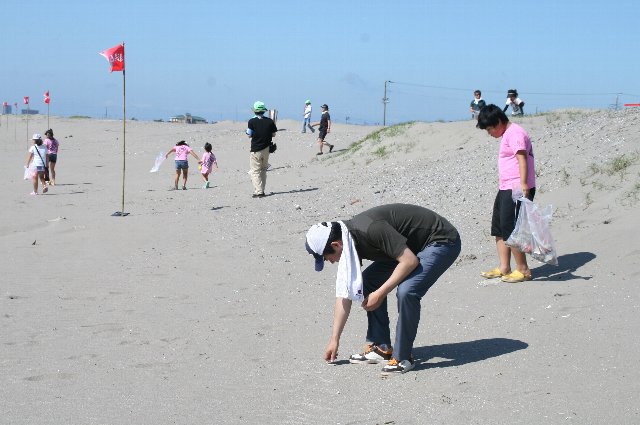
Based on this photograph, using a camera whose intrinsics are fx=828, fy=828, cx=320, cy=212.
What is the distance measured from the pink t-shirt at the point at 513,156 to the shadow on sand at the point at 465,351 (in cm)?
230

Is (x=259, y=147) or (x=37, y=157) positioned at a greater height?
(x=259, y=147)

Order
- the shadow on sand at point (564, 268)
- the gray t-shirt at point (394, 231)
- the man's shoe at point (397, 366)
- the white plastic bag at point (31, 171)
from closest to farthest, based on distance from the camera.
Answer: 1. the gray t-shirt at point (394, 231)
2. the man's shoe at point (397, 366)
3. the shadow on sand at point (564, 268)
4. the white plastic bag at point (31, 171)

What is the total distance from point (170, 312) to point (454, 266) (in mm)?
3601

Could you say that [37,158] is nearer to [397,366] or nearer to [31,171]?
[31,171]

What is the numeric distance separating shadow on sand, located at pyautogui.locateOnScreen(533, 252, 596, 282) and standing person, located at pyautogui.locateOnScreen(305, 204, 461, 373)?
9.19 feet

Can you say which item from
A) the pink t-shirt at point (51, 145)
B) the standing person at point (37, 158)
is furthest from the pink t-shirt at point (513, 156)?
the pink t-shirt at point (51, 145)

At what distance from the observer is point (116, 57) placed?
16.2 m

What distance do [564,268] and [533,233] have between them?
85 centimetres

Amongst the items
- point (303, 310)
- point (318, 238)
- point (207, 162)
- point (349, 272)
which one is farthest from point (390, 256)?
point (207, 162)

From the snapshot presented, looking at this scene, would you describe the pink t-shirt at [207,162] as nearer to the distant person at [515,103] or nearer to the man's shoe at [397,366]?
the distant person at [515,103]

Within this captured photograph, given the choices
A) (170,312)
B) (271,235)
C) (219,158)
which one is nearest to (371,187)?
(271,235)

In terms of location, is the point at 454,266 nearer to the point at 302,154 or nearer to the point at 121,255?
the point at 121,255

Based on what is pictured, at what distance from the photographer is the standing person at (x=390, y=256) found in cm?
590

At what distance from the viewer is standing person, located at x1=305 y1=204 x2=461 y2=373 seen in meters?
5.90
